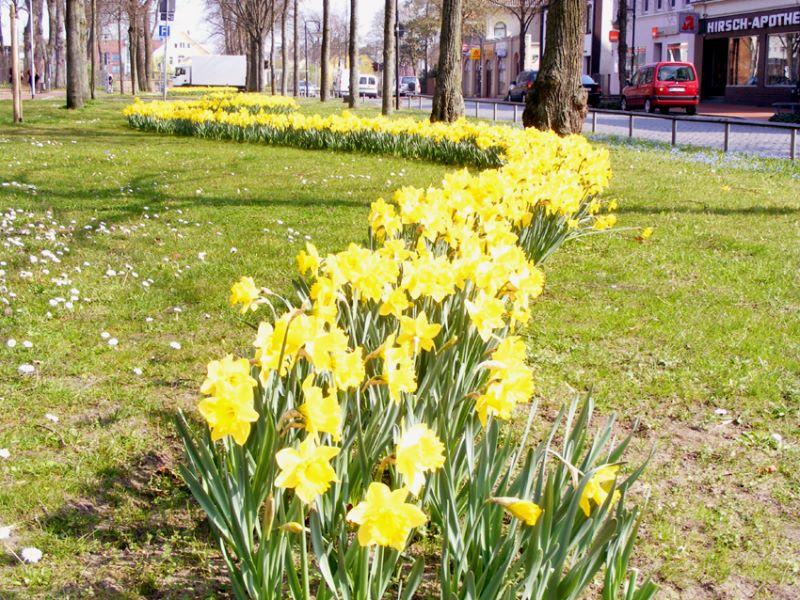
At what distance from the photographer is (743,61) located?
128 feet

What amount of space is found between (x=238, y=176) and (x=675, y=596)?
951 centimetres

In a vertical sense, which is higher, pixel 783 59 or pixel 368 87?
pixel 368 87

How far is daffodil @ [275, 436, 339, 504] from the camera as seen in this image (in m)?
1.81

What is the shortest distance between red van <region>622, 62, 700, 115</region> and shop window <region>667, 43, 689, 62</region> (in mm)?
11767

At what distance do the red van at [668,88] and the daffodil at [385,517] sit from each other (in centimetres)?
3165

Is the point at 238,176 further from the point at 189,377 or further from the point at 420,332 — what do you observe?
the point at 420,332

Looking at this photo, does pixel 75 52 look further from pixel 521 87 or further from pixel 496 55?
pixel 496 55

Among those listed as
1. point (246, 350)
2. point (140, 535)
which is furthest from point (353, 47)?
point (140, 535)

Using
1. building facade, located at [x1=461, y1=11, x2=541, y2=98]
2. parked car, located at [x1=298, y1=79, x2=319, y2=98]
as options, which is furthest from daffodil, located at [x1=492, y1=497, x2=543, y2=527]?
building facade, located at [x1=461, y1=11, x2=541, y2=98]

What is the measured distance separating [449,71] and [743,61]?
27192mm

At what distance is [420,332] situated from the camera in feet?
8.13

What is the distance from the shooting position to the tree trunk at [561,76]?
12578 millimetres

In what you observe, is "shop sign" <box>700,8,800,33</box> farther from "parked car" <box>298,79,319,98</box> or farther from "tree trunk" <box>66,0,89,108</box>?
"tree trunk" <box>66,0,89,108</box>

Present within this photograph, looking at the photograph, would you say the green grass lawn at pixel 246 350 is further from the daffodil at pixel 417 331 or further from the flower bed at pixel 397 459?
the daffodil at pixel 417 331
